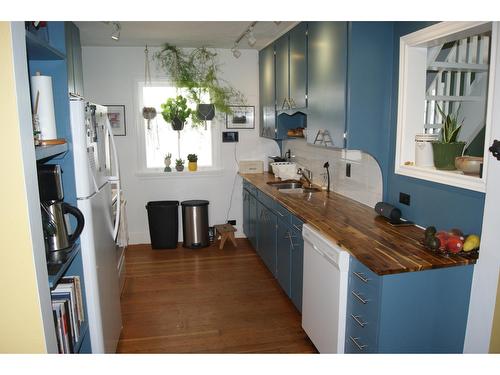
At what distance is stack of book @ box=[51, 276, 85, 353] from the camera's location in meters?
1.79

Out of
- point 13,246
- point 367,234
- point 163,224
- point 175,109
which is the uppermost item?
Answer: point 175,109

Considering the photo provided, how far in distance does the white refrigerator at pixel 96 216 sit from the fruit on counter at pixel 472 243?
201cm

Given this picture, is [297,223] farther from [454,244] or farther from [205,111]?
[205,111]

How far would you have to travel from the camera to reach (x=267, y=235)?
13.2 feet

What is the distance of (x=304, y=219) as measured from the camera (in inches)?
110

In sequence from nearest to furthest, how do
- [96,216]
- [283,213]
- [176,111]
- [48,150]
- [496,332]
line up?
[48,150] → [496,332] → [96,216] → [283,213] → [176,111]

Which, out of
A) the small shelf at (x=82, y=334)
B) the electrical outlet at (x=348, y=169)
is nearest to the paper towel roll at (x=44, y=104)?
the small shelf at (x=82, y=334)

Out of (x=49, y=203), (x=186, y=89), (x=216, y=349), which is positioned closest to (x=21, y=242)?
(x=49, y=203)

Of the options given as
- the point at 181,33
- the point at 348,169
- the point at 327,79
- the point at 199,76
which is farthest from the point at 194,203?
the point at 327,79

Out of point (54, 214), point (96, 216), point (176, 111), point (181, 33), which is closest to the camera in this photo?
point (54, 214)

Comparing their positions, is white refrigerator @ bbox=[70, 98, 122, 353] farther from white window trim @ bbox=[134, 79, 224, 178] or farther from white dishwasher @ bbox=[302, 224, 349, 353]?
white window trim @ bbox=[134, 79, 224, 178]

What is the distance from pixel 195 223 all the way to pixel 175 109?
153 cm

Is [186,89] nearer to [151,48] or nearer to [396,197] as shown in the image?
[151,48]

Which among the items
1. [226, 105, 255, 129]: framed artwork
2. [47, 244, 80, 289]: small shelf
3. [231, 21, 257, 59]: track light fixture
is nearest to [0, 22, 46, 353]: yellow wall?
[47, 244, 80, 289]: small shelf
